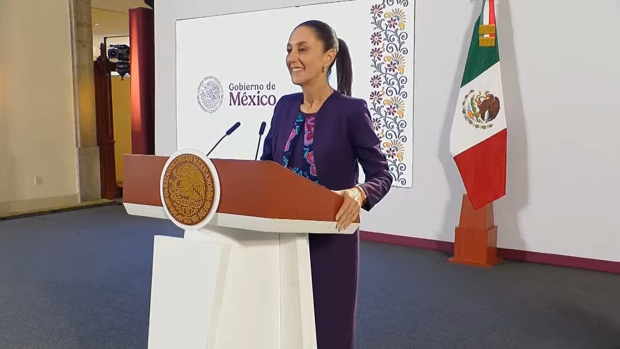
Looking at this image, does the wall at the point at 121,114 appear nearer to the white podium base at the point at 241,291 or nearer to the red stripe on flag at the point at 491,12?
the red stripe on flag at the point at 491,12

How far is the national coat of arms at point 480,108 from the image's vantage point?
14.5 feet

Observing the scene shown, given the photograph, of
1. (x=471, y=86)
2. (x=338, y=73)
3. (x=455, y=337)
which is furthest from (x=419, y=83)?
(x=338, y=73)

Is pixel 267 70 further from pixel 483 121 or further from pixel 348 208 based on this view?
pixel 348 208

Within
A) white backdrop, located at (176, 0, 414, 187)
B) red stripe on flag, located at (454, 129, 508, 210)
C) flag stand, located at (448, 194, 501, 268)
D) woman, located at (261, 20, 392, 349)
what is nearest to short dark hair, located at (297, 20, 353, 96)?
woman, located at (261, 20, 392, 349)

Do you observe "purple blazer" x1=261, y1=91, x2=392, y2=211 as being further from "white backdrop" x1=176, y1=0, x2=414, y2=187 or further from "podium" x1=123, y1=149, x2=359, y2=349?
"white backdrop" x1=176, y1=0, x2=414, y2=187

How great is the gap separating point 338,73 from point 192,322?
754 millimetres

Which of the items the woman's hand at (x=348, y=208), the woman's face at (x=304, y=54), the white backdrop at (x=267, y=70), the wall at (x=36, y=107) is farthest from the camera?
the wall at (x=36, y=107)

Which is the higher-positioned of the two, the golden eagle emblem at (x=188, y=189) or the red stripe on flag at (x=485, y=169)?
the golden eagle emblem at (x=188, y=189)

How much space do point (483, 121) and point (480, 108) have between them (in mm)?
100

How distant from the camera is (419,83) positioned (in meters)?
5.08

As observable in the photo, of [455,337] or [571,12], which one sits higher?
[571,12]

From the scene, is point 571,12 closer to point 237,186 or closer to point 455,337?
point 455,337

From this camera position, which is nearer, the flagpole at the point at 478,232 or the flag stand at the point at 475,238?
the flagpole at the point at 478,232

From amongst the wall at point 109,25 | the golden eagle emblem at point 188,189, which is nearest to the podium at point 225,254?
the golden eagle emblem at point 188,189
